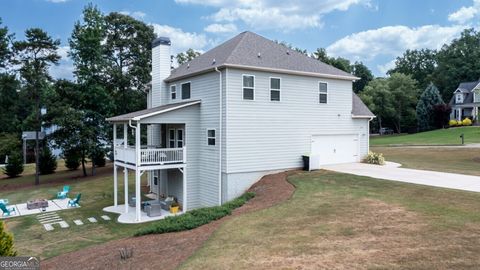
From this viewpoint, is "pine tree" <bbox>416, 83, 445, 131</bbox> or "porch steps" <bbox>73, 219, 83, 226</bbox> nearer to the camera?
"porch steps" <bbox>73, 219, 83, 226</bbox>

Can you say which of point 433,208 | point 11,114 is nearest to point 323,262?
point 433,208

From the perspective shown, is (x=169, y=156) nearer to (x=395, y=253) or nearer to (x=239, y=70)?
(x=239, y=70)

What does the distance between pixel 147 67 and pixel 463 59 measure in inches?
2513

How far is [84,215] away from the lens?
17.0 metres

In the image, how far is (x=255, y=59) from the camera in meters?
17.1

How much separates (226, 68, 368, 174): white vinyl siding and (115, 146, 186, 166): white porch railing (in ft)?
8.90

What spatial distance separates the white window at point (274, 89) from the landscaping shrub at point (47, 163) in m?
25.8

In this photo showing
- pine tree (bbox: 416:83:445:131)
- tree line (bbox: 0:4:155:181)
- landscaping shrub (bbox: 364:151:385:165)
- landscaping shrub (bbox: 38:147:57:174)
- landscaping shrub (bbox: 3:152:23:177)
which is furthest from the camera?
pine tree (bbox: 416:83:445:131)

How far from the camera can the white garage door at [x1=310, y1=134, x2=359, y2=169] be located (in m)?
19.2

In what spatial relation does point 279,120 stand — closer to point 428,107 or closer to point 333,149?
point 333,149

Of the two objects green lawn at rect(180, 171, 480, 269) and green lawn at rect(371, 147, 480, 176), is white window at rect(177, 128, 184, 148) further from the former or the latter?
green lawn at rect(371, 147, 480, 176)

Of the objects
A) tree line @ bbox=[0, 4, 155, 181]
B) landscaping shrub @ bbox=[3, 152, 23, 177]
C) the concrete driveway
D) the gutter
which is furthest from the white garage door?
landscaping shrub @ bbox=[3, 152, 23, 177]

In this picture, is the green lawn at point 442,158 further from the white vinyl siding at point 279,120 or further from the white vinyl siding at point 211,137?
the white vinyl siding at point 211,137

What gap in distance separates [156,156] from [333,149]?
10.2m
